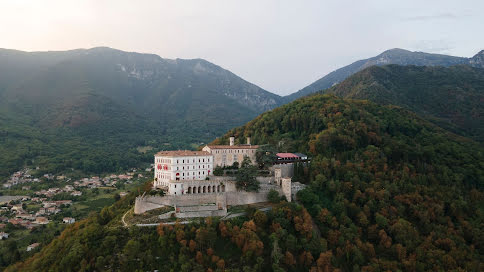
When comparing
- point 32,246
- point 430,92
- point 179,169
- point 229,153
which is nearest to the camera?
point 179,169

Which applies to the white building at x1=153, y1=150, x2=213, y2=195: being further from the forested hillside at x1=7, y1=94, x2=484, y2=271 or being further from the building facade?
the forested hillside at x1=7, y1=94, x2=484, y2=271

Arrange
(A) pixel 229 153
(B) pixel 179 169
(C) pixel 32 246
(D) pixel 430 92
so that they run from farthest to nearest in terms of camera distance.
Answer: (D) pixel 430 92
(A) pixel 229 153
(C) pixel 32 246
(B) pixel 179 169

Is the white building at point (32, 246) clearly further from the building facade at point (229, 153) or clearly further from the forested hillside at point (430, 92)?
the forested hillside at point (430, 92)

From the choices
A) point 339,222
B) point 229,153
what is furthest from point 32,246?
point 339,222

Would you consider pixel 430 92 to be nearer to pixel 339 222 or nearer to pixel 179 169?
pixel 339 222

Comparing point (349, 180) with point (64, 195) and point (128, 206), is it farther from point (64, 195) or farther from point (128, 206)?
point (64, 195)
